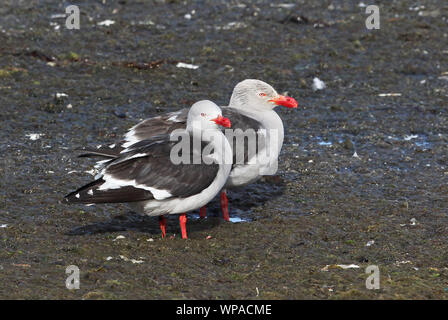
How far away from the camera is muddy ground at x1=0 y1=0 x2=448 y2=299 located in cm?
617

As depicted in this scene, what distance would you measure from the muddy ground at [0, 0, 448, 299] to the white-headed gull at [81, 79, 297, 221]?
1.56ft

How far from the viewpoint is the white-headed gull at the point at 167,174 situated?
6648 millimetres

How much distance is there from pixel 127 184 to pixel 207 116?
3.54 ft

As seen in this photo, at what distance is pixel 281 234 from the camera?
7.23 meters

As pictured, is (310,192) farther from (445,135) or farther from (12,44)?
(12,44)

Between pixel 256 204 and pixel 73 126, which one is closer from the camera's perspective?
pixel 256 204

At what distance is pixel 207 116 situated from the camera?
284 inches

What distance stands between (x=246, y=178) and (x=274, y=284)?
1917mm

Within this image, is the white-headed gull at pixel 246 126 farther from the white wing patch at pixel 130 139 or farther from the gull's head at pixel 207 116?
the gull's head at pixel 207 116
